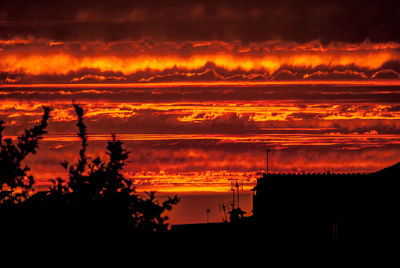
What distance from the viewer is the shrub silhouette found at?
1327 centimetres

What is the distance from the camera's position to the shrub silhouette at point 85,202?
1327cm

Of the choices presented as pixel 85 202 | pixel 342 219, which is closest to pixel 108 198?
pixel 85 202

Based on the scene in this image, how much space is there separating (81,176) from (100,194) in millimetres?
515

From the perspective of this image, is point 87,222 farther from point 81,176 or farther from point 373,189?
point 373,189

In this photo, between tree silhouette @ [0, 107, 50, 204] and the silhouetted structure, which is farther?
the silhouetted structure

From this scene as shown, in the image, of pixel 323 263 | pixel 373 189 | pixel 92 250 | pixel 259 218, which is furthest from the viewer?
pixel 259 218

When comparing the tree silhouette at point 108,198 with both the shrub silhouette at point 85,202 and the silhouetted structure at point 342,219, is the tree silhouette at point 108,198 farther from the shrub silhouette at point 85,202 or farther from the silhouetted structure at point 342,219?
the silhouetted structure at point 342,219

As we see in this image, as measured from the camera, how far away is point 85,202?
43.9 ft

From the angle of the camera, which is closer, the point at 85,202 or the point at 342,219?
the point at 85,202

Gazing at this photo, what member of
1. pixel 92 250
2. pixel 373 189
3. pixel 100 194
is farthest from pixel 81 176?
pixel 373 189

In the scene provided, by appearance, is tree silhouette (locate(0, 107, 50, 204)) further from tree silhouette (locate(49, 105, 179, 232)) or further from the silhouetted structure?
the silhouetted structure

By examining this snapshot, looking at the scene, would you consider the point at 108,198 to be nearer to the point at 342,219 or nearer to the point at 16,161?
the point at 16,161

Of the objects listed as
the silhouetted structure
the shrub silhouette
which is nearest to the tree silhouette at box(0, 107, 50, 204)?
the shrub silhouette

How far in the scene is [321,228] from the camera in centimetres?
4759
